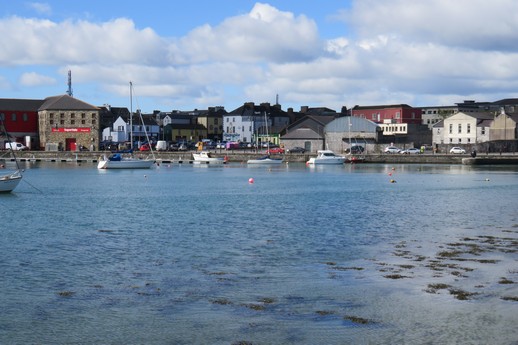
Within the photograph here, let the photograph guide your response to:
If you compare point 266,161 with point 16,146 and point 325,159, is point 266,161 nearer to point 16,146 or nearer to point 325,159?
point 325,159

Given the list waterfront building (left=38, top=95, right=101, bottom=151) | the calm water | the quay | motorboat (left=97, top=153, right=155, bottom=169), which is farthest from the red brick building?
the calm water

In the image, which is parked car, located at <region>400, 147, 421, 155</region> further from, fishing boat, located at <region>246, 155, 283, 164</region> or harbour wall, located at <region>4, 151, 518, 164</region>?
fishing boat, located at <region>246, 155, 283, 164</region>

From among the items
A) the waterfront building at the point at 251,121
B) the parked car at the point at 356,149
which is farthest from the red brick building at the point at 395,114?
the parked car at the point at 356,149

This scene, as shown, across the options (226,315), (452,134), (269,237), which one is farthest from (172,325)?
(452,134)

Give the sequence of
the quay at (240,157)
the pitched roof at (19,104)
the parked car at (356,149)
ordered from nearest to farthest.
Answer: the quay at (240,157)
the parked car at (356,149)
the pitched roof at (19,104)

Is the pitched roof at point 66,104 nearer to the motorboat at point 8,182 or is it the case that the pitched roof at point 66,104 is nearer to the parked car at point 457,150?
the parked car at point 457,150

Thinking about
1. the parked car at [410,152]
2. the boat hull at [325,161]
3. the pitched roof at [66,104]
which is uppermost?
the pitched roof at [66,104]

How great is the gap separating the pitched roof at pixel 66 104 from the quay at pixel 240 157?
10.7m

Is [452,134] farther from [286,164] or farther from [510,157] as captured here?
[286,164]

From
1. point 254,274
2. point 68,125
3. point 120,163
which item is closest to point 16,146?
point 68,125

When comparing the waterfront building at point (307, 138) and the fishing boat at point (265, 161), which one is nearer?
the fishing boat at point (265, 161)

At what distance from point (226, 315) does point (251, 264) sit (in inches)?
249

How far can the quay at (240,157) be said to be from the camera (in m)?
100

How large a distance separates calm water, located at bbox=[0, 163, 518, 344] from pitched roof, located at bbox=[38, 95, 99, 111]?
275 ft
